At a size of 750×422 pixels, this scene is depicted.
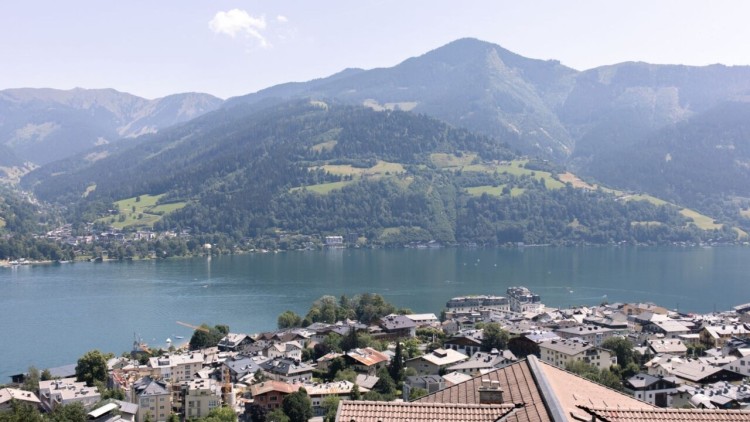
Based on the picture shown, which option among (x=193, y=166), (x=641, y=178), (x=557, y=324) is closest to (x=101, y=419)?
(x=557, y=324)

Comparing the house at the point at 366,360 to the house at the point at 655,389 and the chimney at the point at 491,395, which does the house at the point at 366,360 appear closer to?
the house at the point at 655,389

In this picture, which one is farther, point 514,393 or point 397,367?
point 397,367

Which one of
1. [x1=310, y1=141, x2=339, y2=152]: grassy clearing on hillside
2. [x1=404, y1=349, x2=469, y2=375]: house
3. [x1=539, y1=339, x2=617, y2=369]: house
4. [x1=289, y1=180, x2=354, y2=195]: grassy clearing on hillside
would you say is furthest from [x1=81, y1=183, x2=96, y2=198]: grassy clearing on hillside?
[x1=539, y1=339, x2=617, y2=369]: house

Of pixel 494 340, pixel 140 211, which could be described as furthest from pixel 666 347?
pixel 140 211

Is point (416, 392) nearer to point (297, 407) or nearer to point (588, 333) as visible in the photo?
point (297, 407)

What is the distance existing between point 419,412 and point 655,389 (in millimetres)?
24897

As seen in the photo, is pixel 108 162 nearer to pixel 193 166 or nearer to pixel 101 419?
pixel 193 166

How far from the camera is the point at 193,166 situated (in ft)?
523

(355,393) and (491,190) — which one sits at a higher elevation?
(491,190)

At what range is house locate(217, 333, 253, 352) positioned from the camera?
135 feet

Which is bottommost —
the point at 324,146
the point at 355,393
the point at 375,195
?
the point at 355,393

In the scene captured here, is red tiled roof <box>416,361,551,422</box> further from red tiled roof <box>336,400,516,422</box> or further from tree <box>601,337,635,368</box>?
tree <box>601,337,635,368</box>

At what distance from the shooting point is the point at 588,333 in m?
40.2

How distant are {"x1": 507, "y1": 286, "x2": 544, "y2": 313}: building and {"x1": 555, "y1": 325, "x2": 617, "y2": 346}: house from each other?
1217cm
